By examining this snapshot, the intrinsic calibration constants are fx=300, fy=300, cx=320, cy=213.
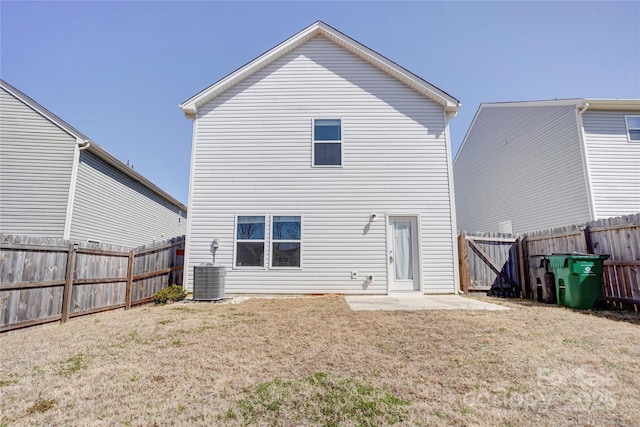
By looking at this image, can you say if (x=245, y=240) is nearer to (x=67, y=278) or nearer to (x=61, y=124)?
(x=67, y=278)

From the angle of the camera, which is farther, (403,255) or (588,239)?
(403,255)

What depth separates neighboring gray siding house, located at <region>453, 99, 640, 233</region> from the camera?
1016 centimetres

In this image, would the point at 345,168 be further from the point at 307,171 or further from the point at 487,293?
the point at 487,293

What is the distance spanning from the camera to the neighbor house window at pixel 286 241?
8297 mm

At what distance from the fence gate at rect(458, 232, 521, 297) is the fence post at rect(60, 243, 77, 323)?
9.22m

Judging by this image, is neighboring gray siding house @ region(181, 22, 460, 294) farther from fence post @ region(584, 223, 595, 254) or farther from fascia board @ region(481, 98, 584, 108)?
fascia board @ region(481, 98, 584, 108)

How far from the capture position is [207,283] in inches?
296

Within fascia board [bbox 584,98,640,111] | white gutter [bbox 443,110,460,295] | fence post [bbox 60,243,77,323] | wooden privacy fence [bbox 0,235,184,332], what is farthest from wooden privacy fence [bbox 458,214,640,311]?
fence post [bbox 60,243,77,323]

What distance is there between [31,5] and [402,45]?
11763 mm

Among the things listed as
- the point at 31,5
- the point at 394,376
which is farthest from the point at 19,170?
the point at 394,376

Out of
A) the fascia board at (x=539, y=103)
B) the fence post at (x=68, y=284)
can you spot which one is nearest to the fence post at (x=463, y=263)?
the fascia board at (x=539, y=103)

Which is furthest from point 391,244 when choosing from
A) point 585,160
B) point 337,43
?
point 585,160

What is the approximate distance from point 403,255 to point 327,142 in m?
3.92

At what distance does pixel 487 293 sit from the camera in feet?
28.8
